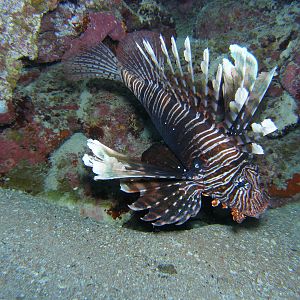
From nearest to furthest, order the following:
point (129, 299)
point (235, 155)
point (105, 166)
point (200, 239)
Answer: point (129, 299) → point (105, 166) → point (235, 155) → point (200, 239)

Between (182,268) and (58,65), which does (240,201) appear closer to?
(182,268)

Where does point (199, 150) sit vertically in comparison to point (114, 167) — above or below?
above

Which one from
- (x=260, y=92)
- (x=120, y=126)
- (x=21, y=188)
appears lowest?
(x=21, y=188)

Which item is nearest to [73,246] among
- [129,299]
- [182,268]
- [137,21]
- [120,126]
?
[129,299]

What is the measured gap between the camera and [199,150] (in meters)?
2.99

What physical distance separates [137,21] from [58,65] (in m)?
2.04

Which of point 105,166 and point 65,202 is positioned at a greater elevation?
point 105,166

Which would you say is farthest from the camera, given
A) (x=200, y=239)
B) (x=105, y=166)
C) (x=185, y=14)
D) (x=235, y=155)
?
(x=185, y=14)

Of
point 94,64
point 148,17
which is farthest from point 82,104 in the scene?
point 148,17

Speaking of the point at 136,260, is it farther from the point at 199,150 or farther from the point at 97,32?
the point at 97,32

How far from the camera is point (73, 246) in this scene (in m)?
2.74

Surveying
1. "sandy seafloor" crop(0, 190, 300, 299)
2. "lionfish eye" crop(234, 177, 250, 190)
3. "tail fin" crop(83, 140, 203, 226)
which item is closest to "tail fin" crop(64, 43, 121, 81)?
"tail fin" crop(83, 140, 203, 226)

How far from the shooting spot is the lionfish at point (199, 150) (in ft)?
8.61

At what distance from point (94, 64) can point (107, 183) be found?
1.76 metres
